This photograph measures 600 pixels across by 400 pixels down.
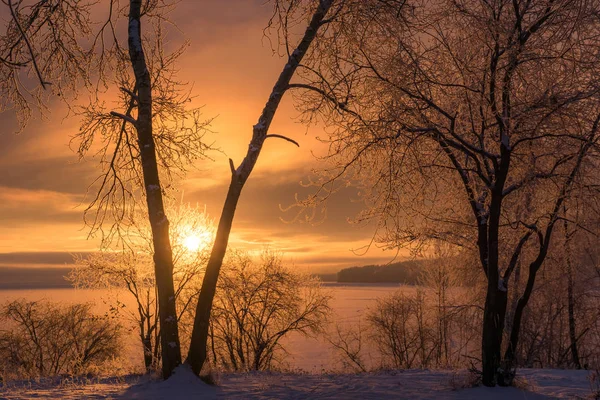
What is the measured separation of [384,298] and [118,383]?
2847 centimetres

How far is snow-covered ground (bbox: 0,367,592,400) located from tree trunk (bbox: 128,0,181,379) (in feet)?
1.80

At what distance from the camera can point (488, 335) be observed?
8828 mm

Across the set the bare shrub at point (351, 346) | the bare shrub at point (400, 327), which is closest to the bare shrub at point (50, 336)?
the bare shrub at point (351, 346)

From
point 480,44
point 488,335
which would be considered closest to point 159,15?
point 480,44

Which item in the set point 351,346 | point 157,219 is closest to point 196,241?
point 157,219

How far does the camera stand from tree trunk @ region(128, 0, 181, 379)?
29.2 ft

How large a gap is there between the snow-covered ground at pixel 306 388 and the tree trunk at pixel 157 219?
0.55 m

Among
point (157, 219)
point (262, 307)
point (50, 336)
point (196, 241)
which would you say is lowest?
point (50, 336)

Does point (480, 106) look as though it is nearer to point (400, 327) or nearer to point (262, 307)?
point (262, 307)

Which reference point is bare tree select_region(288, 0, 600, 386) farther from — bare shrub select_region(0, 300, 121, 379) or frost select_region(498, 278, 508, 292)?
bare shrub select_region(0, 300, 121, 379)

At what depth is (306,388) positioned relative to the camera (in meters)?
8.69

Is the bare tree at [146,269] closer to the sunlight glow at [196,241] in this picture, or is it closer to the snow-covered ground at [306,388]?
the sunlight glow at [196,241]

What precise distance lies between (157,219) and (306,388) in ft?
13.0

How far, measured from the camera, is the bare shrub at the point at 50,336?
31484 millimetres
